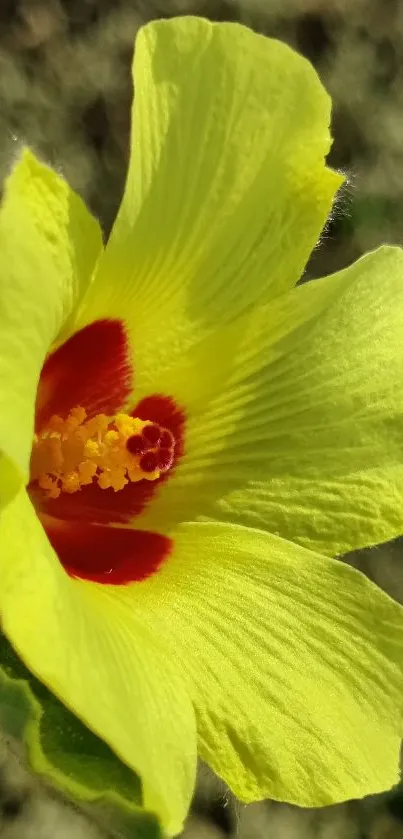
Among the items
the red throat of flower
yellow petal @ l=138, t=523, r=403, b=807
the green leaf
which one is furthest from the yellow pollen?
the green leaf

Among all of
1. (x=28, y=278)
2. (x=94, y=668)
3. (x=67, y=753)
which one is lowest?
(x=67, y=753)

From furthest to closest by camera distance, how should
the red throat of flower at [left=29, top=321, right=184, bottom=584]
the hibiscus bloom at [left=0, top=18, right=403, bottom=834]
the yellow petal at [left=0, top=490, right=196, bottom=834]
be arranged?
the red throat of flower at [left=29, top=321, right=184, bottom=584] < the hibiscus bloom at [left=0, top=18, right=403, bottom=834] < the yellow petal at [left=0, top=490, right=196, bottom=834]

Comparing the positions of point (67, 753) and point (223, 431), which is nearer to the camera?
point (67, 753)

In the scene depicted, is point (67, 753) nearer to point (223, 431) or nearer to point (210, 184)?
point (223, 431)

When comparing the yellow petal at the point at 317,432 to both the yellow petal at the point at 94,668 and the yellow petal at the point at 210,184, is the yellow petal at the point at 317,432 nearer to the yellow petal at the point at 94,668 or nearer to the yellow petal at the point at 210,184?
the yellow petal at the point at 210,184

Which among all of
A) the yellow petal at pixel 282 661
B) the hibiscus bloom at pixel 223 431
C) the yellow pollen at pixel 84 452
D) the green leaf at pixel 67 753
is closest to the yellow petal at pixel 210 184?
the hibiscus bloom at pixel 223 431

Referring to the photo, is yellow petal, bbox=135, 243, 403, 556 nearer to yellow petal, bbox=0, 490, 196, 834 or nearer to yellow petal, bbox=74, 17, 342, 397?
yellow petal, bbox=74, 17, 342, 397

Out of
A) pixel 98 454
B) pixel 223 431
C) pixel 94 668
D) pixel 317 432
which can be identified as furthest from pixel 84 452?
pixel 94 668
